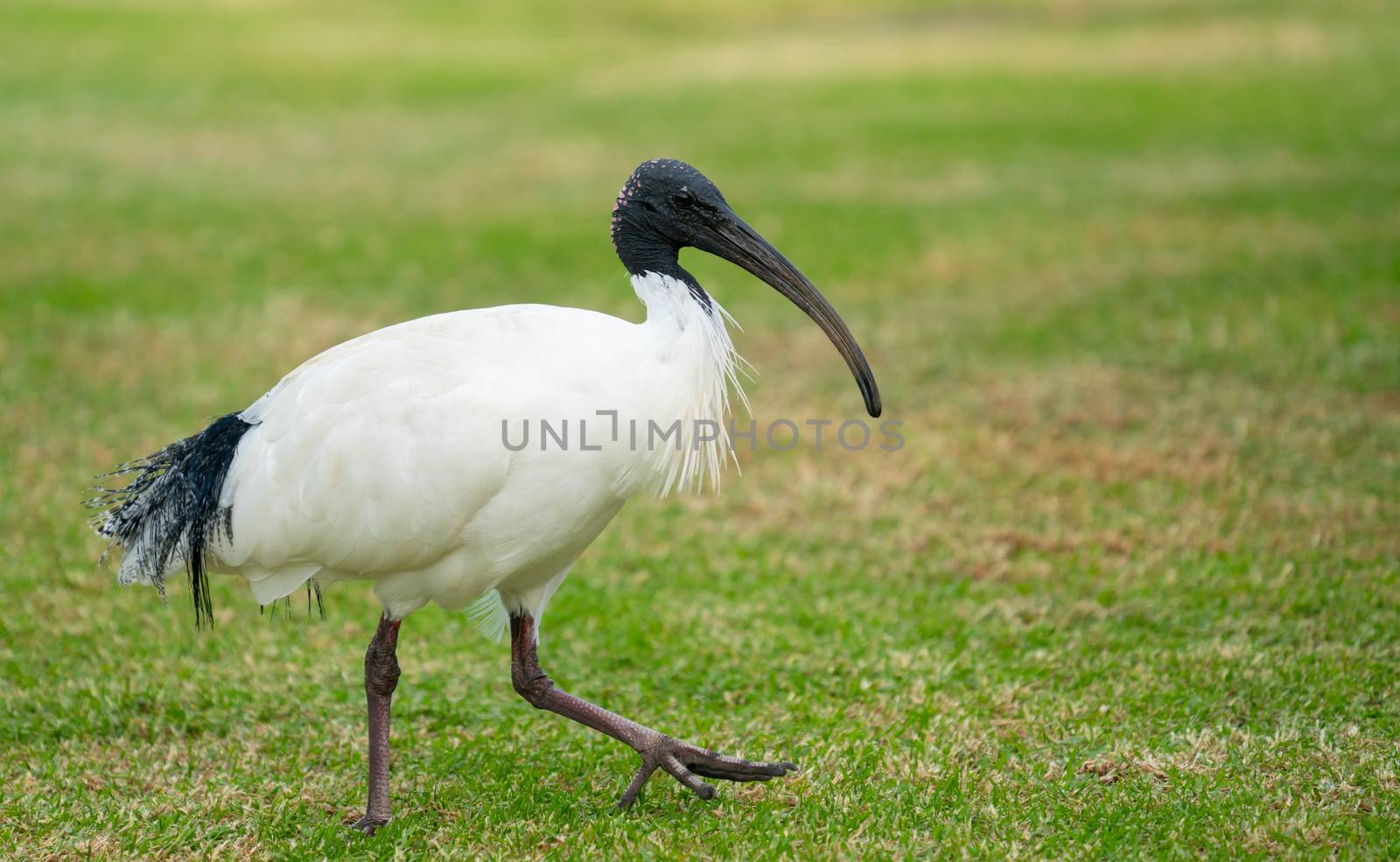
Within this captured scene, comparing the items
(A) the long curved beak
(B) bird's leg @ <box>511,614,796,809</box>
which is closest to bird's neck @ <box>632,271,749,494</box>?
(A) the long curved beak

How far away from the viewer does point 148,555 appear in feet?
13.3

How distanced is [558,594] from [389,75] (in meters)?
16.7

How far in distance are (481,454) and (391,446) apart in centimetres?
26

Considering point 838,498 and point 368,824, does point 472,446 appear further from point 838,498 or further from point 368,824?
point 838,498

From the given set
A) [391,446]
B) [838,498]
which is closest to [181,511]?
[391,446]

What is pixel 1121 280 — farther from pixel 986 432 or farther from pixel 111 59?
pixel 111 59

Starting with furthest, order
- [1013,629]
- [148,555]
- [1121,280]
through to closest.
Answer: [1121,280]
[1013,629]
[148,555]

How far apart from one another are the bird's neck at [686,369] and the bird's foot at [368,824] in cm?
119

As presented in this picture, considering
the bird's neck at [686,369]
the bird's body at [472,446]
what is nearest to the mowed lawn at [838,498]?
the bird's body at [472,446]

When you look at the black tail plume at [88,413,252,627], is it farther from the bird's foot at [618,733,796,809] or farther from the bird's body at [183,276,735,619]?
the bird's foot at [618,733,796,809]

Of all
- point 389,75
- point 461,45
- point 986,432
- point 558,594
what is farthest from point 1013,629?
point 461,45

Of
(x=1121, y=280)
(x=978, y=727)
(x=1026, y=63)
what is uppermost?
(x=1026, y=63)

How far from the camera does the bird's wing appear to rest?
11.9 feet

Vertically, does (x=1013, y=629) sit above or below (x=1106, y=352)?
below
